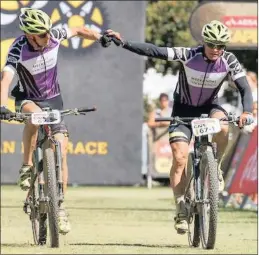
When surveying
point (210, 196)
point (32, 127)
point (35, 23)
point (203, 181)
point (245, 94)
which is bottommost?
point (210, 196)

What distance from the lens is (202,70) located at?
1194 centimetres

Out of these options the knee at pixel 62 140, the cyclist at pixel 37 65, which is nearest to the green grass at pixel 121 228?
the cyclist at pixel 37 65

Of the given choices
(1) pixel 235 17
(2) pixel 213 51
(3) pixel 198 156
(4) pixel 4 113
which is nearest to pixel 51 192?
(4) pixel 4 113

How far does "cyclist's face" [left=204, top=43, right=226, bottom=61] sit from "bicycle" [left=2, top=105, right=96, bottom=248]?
4.38 ft

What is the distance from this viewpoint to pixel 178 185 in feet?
40.2

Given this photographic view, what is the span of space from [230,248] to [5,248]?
7.22 ft

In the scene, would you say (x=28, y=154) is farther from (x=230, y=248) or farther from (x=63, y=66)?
(x=63, y=66)

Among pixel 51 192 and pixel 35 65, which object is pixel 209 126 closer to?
pixel 51 192

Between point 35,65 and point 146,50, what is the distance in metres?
1.09

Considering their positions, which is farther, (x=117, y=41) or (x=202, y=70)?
(x=202, y=70)

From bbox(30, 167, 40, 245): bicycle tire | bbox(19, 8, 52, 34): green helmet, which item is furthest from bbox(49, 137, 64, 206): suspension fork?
bbox(19, 8, 52, 34): green helmet

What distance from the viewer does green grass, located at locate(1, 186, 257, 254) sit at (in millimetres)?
11695

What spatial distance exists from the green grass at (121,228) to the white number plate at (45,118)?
1192 mm

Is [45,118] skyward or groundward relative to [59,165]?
skyward
